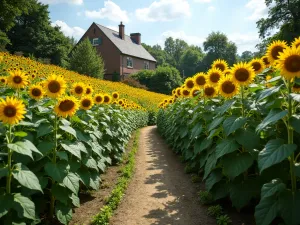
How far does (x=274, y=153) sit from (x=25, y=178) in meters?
2.58

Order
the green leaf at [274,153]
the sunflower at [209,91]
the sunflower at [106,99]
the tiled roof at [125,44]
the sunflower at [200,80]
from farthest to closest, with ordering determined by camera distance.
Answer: the tiled roof at [125,44] < the sunflower at [106,99] < the sunflower at [200,80] < the sunflower at [209,91] < the green leaf at [274,153]

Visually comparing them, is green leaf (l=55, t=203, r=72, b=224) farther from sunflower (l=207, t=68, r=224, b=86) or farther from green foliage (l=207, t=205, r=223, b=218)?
sunflower (l=207, t=68, r=224, b=86)

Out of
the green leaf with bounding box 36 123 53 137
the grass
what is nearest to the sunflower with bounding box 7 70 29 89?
the green leaf with bounding box 36 123 53 137

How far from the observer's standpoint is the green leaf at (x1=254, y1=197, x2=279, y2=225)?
2.82 meters

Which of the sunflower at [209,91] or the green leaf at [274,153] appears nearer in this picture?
the green leaf at [274,153]

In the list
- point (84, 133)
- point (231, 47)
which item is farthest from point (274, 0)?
point (231, 47)

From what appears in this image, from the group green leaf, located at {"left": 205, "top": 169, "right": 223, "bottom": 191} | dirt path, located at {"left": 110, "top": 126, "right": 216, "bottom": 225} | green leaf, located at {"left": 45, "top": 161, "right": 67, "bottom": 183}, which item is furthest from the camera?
dirt path, located at {"left": 110, "top": 126, "right": 216, "bottom": 225}

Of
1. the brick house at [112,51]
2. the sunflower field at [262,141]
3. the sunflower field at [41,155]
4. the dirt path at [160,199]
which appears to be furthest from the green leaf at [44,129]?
the brick house at [112,51]

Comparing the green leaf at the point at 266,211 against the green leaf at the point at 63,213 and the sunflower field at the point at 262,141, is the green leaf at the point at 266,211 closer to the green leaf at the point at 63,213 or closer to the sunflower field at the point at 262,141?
the sunflower field at the point at 262,141

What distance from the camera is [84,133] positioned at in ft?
15.8

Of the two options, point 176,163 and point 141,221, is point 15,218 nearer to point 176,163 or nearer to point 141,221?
point 141,221

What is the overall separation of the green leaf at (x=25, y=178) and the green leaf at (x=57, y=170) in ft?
1.36

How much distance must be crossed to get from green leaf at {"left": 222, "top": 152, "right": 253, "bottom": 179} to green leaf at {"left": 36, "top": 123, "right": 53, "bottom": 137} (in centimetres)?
233

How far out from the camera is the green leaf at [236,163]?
347cm
